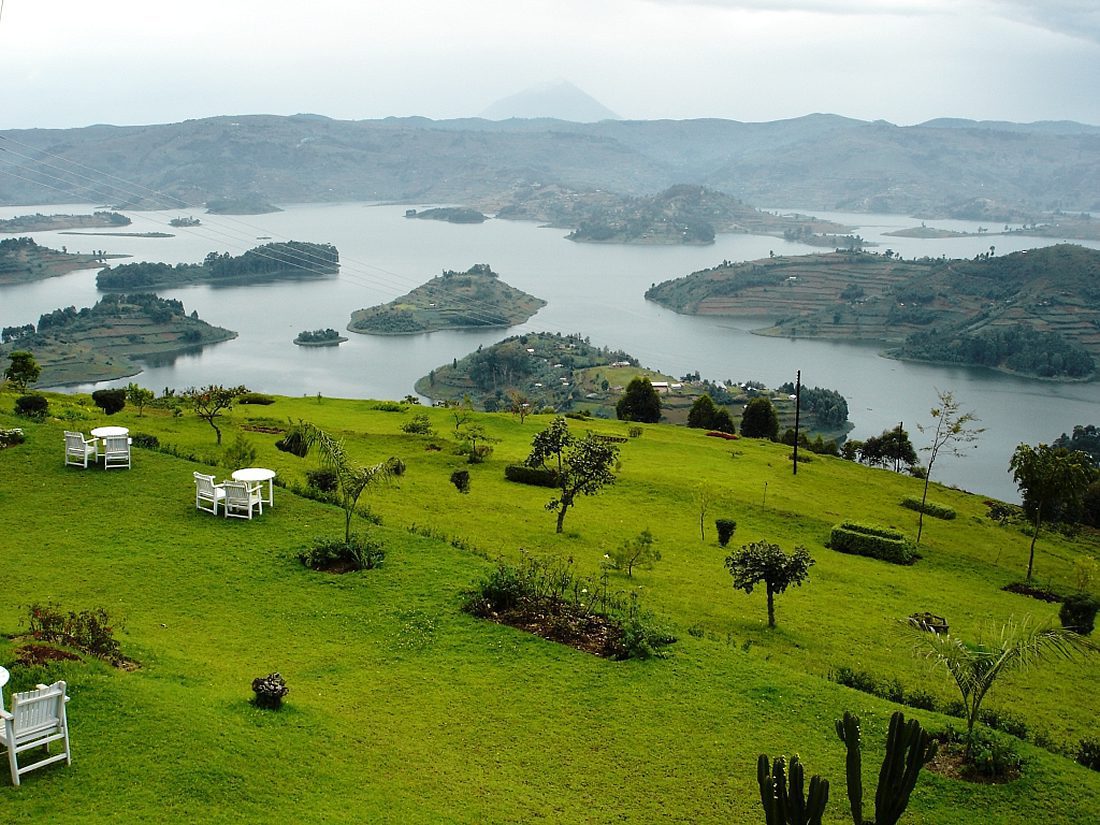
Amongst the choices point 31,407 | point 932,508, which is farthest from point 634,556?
point 31,407

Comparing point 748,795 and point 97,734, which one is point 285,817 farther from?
point 748,795

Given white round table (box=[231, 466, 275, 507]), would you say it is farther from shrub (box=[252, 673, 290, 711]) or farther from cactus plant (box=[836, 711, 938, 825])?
cactus plant (box=[836, 711, 938, 825])

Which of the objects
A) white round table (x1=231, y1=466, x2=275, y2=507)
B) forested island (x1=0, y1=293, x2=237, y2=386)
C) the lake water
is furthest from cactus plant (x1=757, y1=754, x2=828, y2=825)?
forested island (x1=0, y1=293, x2=237, y2=386)

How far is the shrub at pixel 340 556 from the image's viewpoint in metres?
15.8

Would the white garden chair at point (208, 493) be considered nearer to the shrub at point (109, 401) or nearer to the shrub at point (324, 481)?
the shrub at point (324, 481)

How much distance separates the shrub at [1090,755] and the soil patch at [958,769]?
62.0 inches

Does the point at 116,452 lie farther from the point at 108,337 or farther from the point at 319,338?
the point at 319,338

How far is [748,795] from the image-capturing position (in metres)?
10.0

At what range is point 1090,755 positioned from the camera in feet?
39.0

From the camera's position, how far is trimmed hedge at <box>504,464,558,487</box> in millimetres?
26703

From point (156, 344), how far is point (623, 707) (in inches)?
5879

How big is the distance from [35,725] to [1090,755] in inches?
500

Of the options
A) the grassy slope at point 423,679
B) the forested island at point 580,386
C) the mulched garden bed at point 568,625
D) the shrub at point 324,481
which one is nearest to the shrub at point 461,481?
the grassy slope at point 423,679

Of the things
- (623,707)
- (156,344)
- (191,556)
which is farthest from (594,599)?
(156,344)
